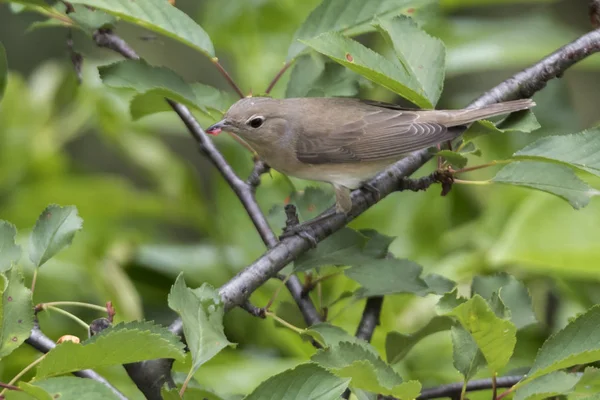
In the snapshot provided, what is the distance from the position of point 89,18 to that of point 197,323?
3.46ft

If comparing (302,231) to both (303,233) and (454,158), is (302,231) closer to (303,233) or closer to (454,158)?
(303,233)

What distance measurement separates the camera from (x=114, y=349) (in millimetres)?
1229

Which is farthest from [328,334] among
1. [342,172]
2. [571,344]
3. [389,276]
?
[342,172]

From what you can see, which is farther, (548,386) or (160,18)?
(160,18)

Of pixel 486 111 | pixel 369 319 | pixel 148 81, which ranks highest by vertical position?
pixel 148 81

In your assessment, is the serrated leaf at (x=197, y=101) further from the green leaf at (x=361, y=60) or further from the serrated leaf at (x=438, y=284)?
the serrated leaf at (x=438, y=284)

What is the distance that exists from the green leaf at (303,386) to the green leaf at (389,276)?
523 millimetres

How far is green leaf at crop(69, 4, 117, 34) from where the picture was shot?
2033 millimetres

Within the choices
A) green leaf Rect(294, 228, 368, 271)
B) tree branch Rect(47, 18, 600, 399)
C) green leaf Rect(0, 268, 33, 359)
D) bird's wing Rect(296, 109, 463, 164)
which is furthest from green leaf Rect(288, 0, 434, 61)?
green leaf Rect(0, 268, 33, 359)

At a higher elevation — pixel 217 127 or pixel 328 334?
pixel 217 127

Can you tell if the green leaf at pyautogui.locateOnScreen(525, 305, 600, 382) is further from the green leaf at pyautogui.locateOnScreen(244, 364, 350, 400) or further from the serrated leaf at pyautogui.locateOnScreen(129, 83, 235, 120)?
the serrated leaf at pyautogui.locateOnScreen(129, 83, 235, 120)

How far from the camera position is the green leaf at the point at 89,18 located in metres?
2.03

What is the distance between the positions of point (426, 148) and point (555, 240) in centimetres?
82

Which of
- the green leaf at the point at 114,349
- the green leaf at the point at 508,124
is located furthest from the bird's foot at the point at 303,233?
the green leaf at the point at 114,349
